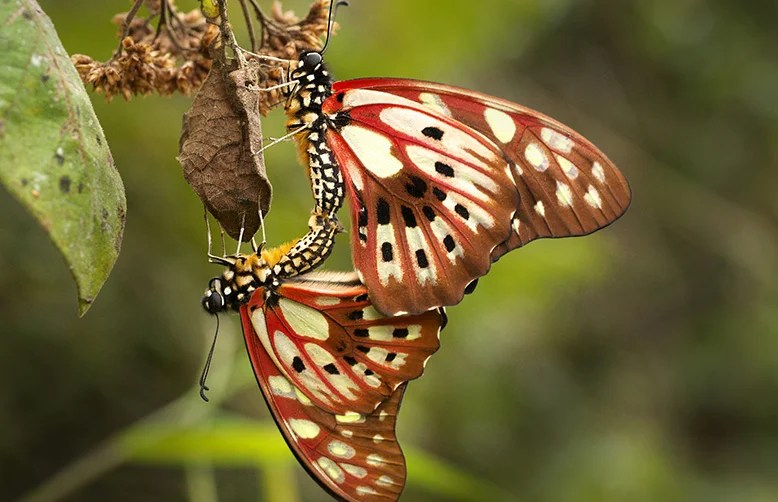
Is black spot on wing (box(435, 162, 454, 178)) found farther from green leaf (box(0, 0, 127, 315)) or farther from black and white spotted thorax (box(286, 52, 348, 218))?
green leaf (box(0, 0, 127, 315))

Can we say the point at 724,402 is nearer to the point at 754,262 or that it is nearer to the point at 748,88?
the point at 754,262

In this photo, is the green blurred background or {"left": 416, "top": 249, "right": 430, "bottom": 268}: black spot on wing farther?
the green blurred background

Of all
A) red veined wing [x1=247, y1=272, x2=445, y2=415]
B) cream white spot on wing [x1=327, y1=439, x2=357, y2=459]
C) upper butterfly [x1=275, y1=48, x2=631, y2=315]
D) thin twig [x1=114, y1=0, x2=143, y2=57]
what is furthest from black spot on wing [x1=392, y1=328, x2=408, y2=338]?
thin twig [x1=114, y1=0, x2=143, y2=57]

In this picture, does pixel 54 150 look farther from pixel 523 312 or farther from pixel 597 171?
pixel 523 312

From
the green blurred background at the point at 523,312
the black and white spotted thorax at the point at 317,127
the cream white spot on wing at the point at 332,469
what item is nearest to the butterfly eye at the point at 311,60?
the black and white spotted thorax at the point at 317,127

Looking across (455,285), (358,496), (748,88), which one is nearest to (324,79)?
(455,285)

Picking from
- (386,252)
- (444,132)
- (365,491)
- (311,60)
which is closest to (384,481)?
(365,491)
